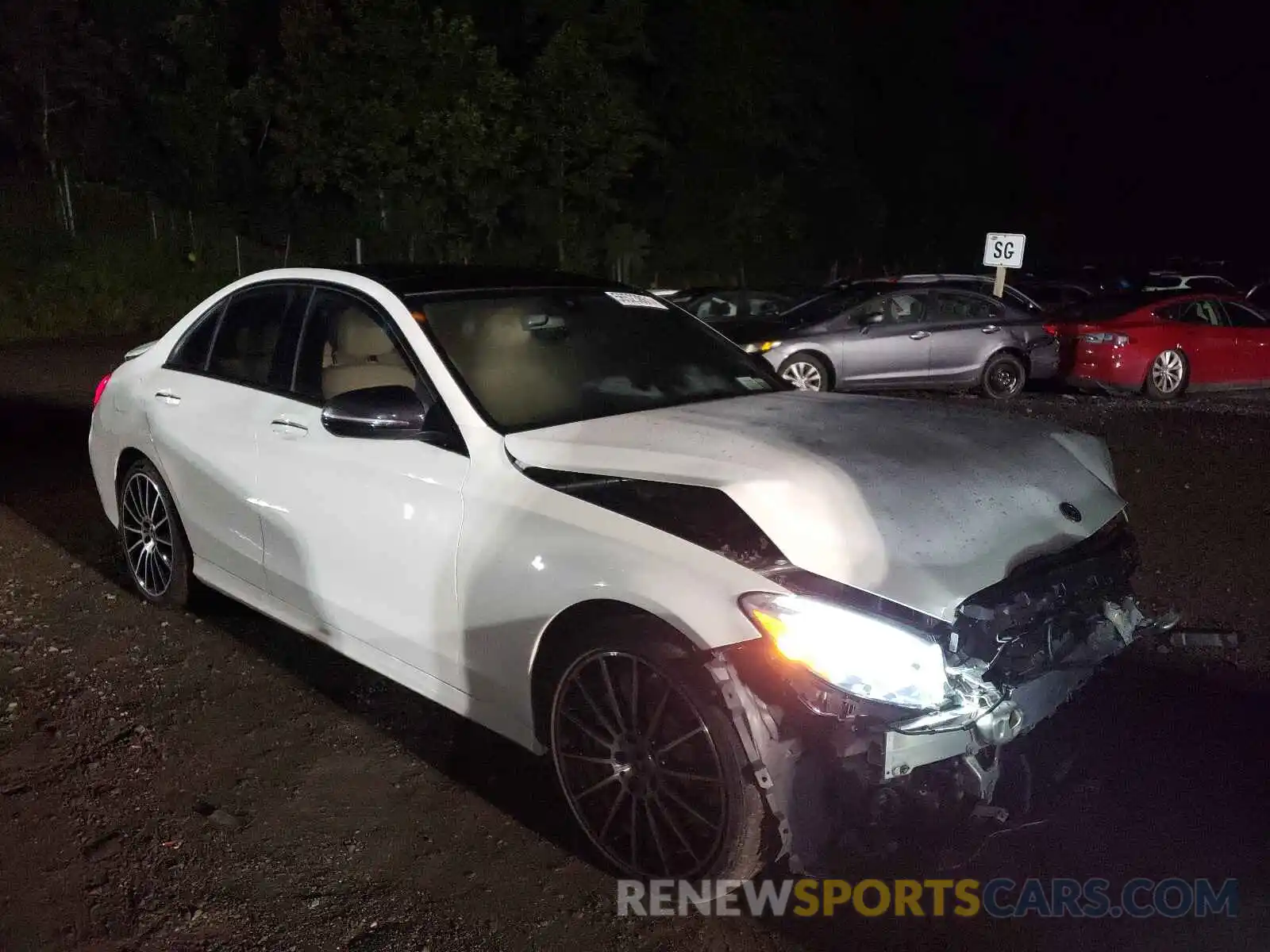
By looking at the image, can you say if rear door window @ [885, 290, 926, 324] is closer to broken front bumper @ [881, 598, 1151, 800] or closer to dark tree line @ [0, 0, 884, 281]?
broken front bumper @ [881, 598, 1151, 800]

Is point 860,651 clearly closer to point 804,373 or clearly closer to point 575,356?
point 575,356

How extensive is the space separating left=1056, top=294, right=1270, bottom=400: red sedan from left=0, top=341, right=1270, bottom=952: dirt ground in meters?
8.55

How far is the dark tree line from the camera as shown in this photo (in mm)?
31781

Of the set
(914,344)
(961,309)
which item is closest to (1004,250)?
(961,309)

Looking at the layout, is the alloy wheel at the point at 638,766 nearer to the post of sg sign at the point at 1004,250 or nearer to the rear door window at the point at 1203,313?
the post of sg sign at the point at 1004,250

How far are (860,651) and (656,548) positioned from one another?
607mm

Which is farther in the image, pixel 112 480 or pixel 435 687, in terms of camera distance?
pixel 112 480

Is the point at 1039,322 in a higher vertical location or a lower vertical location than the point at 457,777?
higher

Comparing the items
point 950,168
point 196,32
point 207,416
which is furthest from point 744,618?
point 950,168

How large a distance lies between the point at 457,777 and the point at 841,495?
5.87ft

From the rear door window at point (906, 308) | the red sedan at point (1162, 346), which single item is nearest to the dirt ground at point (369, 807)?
the rear door window at point (906, 308)

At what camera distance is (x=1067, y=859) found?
344 centimetres

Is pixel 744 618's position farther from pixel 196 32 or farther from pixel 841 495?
pixel 196 32

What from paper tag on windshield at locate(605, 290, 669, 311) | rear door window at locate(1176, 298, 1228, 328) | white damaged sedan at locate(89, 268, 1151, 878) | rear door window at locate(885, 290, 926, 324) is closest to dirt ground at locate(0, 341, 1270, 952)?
white damaged sedan at locate(89, 268, 1151, 878)
